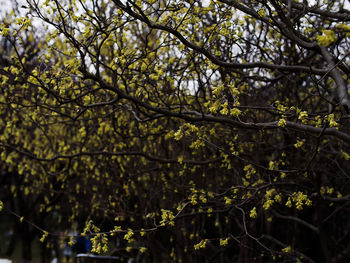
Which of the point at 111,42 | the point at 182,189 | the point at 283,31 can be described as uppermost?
the point at 111,42

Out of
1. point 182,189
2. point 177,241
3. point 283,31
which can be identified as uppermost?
point 283,31

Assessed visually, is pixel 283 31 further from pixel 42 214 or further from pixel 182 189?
pixel 42 214

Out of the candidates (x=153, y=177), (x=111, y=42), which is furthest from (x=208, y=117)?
(x=153, y=177)

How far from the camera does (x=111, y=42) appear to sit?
17.4 feet

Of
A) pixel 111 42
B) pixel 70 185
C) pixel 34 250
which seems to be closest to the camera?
pixel 111 42

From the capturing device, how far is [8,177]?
1323 centimetres

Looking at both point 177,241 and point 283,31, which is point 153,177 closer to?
point 177,241

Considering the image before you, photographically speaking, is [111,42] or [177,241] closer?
[111,42]

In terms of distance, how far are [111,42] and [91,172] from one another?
4000mm

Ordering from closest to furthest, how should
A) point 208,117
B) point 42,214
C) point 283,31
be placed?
point 283,31
point 208,117
point 42,214

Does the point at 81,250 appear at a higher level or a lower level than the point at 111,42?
lower

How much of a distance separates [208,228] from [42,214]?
6.39 m

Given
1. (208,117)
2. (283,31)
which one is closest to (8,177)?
(208,117)

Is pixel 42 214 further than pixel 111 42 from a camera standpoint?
Yes
